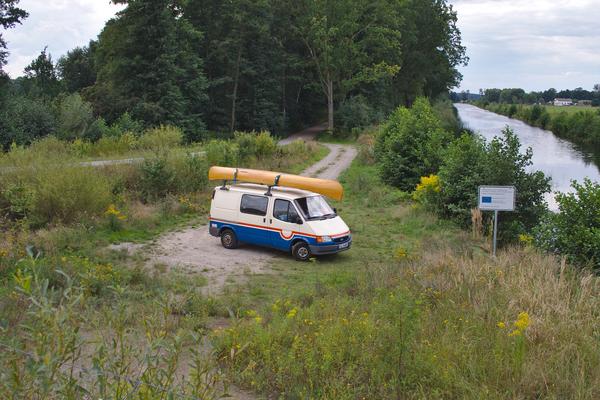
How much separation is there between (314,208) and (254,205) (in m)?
1.73

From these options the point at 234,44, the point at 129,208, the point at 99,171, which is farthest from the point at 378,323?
the point at 234,44

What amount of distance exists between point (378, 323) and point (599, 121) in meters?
66.2

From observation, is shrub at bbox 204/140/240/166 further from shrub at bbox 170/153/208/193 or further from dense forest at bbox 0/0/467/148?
dense forest at bbox 0/0/467/148

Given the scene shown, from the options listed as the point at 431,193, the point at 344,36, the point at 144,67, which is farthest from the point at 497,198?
the point at 344,36

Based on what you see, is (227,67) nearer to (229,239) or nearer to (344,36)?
(344,36)

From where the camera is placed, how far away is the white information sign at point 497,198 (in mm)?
13031

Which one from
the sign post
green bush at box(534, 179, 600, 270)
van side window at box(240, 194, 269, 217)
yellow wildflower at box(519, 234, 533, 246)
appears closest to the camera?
green bush at box(534, 179, 600, 270)

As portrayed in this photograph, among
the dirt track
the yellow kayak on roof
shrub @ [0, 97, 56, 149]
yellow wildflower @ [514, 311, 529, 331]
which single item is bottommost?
the dirt track

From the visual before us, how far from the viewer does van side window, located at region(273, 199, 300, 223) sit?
15141 mm

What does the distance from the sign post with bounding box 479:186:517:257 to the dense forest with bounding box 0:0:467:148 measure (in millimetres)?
29305

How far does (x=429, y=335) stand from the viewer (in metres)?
7.80

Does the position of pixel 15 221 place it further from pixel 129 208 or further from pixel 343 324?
pixel 343 324

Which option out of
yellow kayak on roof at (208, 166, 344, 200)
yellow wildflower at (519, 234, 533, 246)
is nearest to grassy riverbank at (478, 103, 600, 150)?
yellow wildflower at (519, 234, 533, 246)

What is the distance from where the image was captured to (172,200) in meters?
20.1
